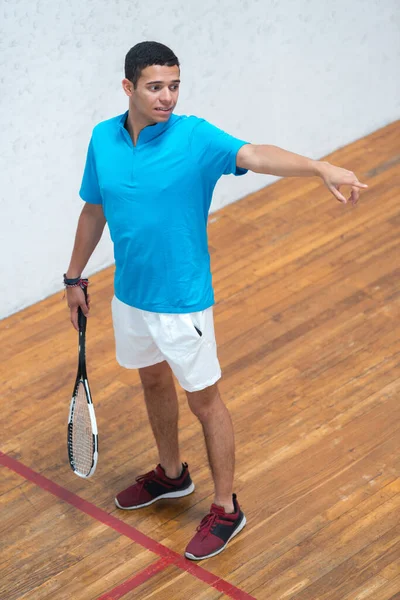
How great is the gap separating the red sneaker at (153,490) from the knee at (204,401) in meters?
0.36

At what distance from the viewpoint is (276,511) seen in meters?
3.28

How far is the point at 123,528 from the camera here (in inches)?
130

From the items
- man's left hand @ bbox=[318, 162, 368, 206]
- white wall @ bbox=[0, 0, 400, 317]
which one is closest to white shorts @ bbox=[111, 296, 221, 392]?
man's left hand @ bbox=[318, 162, 368, 206]

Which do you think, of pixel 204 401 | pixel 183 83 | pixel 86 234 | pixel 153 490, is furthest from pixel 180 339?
pixel 183 83

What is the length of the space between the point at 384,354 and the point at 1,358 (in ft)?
4.87

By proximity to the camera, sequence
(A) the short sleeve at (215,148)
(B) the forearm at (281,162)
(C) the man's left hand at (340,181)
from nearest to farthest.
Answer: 1. (C) the man's left hand at (340,181)
2. (B) the forearm at (281,162)
3. (A) the short sleeve at (215,148)

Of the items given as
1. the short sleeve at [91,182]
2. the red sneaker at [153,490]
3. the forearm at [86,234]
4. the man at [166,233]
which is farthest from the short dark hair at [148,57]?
the red sneaker at [153,490]

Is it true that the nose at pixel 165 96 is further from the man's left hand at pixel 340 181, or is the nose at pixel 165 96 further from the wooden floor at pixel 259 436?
the wooden floor at pixel 259 436

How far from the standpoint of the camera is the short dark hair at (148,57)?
9.16 ft

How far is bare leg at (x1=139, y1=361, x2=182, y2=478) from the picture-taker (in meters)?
3.23

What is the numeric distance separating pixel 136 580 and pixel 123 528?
0.25m

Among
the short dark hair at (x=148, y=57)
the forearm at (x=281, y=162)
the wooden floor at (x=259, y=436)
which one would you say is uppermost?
the short dark hair at (x=148, y=57)

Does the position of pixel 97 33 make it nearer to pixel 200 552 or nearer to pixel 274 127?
pixel 274 127

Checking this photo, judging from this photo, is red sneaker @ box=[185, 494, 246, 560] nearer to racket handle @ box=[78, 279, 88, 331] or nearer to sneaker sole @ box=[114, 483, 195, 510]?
sneaker sole @ box=[114, 483, 195, 510]
